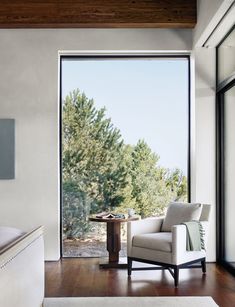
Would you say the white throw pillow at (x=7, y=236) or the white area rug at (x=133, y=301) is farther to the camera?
the white area rug at (x=133, y=301)

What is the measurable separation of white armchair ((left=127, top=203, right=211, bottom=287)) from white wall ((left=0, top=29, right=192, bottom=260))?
4.43 ft

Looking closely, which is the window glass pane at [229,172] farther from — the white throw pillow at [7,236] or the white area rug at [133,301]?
the white throw pillow at [7,236]

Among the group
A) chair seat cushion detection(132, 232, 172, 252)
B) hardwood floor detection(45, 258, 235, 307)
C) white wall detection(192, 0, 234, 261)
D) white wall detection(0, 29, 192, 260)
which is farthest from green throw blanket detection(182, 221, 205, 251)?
white wall detection(0, 29, 192, 260)

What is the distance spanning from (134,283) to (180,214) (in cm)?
107

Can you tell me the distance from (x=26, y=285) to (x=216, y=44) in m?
4.18

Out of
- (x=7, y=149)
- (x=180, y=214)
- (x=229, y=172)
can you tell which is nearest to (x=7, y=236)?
(x=180, y=214)

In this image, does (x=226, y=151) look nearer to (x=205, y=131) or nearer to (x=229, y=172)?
(x=229, y=172)

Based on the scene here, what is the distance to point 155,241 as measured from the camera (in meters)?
4.96

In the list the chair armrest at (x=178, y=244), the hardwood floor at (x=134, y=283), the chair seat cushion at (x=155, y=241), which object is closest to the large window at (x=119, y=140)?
the hardwood floor at (x=134, y=283)

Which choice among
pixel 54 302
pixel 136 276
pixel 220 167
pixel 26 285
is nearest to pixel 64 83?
pixel 220 167

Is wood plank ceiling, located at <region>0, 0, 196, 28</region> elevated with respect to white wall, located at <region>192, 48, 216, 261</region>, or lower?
elevated

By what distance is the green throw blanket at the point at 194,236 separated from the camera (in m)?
4.95

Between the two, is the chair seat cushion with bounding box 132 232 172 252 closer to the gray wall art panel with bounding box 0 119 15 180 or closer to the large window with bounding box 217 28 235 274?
the large window with bounding box 217 28 235 274

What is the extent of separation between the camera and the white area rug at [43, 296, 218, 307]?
402 cm
